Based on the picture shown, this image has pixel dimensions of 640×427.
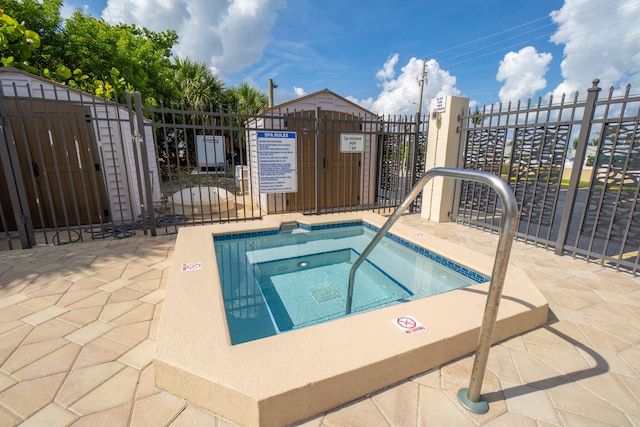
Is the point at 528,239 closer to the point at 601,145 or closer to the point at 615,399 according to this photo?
the point at 601,145

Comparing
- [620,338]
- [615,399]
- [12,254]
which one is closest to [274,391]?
[615,399]

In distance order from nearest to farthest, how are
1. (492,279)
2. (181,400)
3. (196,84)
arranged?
Answer: (492,279) → (181,400) → (196,84)

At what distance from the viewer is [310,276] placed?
407 centimetres

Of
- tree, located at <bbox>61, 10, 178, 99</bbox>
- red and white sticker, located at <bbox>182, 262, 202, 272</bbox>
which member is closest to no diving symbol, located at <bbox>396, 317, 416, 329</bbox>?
red and white sticker, located at <bbox>182, 262, 202, 272</bbox>

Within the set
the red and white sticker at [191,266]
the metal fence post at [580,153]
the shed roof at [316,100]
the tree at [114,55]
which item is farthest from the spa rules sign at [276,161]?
the tree at [114,55]

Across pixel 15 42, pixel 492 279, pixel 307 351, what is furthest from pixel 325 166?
pixel 15 42

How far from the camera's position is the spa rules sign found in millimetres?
5809

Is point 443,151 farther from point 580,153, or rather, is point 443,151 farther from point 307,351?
point 307,351

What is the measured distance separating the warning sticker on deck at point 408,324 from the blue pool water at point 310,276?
3.56 ft

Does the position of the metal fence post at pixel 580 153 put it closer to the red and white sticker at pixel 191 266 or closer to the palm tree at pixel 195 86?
the red and white sticker at pixel 191 266

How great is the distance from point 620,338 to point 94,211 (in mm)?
8219

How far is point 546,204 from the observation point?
4.64m

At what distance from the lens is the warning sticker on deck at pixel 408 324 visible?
2.07 metres

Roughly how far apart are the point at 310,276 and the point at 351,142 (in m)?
3.77
